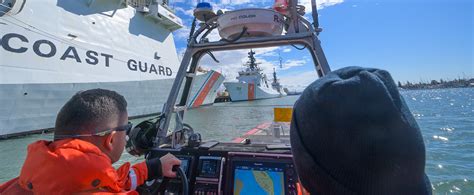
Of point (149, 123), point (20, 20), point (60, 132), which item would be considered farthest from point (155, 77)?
point (60, 132)

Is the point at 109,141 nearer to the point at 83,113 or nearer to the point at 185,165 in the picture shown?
the point at 83,113

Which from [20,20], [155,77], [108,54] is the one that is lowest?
[155,77]

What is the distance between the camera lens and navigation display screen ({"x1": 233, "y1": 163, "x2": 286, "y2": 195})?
1.73 meters

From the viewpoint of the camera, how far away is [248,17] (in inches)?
81.6

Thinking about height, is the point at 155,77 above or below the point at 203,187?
above

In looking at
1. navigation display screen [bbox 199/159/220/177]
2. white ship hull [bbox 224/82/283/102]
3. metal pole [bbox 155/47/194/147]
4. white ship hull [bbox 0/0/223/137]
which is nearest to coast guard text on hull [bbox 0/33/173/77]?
white ship hull [bbox 0/0/223/137]

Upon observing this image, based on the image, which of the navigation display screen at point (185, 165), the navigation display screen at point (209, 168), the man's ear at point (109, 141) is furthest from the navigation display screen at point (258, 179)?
the man's ear at point (109, 141)

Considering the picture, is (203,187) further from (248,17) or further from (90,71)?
(90,71)

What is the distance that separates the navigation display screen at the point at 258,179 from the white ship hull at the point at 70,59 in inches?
373

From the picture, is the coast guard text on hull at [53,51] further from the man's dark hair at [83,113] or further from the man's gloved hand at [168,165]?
the man's dark hair at [83,113]

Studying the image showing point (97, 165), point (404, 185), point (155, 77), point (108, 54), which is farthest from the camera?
point (155, 77)

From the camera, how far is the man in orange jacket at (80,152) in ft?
2.87

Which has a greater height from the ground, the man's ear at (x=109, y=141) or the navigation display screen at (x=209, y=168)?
the man's ear at (x=109, y=141)

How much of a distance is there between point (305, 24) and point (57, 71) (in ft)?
33.7
